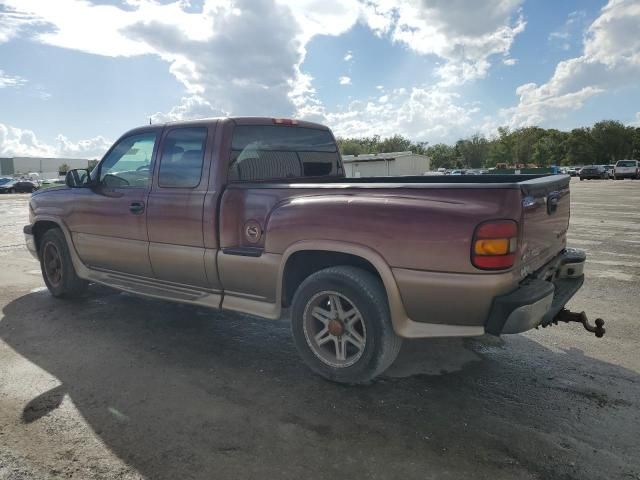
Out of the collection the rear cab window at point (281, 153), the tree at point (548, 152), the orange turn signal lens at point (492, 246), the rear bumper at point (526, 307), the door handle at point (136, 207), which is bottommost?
the rear bumper at point (526, 307)

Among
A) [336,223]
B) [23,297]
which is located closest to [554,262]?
[336,223]

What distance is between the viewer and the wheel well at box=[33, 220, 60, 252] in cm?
558

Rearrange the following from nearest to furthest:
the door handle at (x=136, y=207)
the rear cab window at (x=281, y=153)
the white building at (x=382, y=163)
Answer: the rear cab window at (x=281, y=153)
the door handle at (x=136, y=207)
the white building at (x=382, y=163)

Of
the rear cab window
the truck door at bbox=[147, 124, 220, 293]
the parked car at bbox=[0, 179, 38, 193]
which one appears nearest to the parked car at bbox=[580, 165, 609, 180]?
the rear cab window

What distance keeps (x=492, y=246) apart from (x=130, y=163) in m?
3.58

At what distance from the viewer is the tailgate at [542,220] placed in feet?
9.12

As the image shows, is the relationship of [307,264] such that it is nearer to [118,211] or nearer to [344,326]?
[344,326]

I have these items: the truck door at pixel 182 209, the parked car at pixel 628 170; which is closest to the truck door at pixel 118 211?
the truck door at pixel 182 209

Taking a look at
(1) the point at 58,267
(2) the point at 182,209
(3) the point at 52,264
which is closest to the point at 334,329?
(2) the point at 182,209

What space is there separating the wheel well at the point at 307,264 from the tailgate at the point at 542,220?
3.16 feet

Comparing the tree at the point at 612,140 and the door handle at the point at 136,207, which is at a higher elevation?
the tree at the point at 612,140

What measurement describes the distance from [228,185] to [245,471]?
7.08 ft

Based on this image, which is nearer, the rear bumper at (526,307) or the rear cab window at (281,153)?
the rear bumper at (526,307)

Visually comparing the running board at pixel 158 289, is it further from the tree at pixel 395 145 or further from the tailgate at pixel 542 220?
the tree at pixel 395 145
